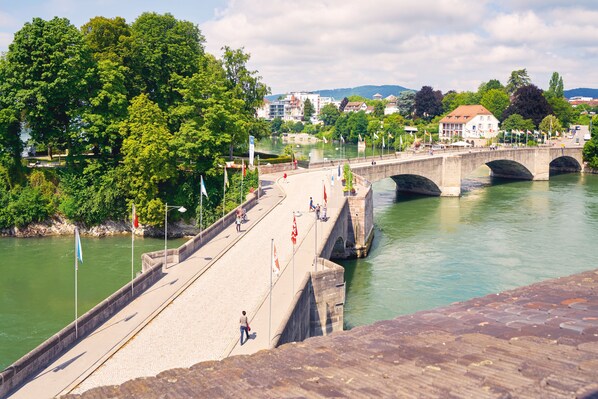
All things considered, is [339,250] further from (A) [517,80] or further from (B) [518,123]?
(A) [517,80]

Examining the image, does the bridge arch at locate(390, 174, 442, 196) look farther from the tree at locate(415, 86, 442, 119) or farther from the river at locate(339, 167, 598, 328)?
the tree at locate(415, 86, 442, 119)

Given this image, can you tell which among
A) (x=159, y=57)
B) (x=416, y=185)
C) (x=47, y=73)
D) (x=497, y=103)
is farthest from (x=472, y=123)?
(x=47, y=73)

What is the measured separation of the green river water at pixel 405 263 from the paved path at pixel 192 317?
258 inches

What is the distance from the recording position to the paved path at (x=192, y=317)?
18.2m

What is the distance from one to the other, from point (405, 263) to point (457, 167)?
35878 millimetres

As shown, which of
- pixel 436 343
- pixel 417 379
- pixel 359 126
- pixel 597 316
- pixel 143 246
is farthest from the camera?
pixel 359 126

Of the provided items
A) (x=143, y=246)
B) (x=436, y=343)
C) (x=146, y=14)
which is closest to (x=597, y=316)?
(x=436, y=343)

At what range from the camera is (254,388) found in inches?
338

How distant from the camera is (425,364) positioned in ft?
30.2

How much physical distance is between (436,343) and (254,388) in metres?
3.58

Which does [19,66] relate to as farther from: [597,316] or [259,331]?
[597,316]

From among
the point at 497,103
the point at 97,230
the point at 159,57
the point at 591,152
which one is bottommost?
the point at 97,230

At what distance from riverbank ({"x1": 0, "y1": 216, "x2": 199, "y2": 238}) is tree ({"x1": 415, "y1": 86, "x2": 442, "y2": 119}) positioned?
14219 cm

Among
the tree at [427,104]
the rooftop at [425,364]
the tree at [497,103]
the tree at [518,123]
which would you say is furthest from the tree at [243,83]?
the tree at [427,104]
